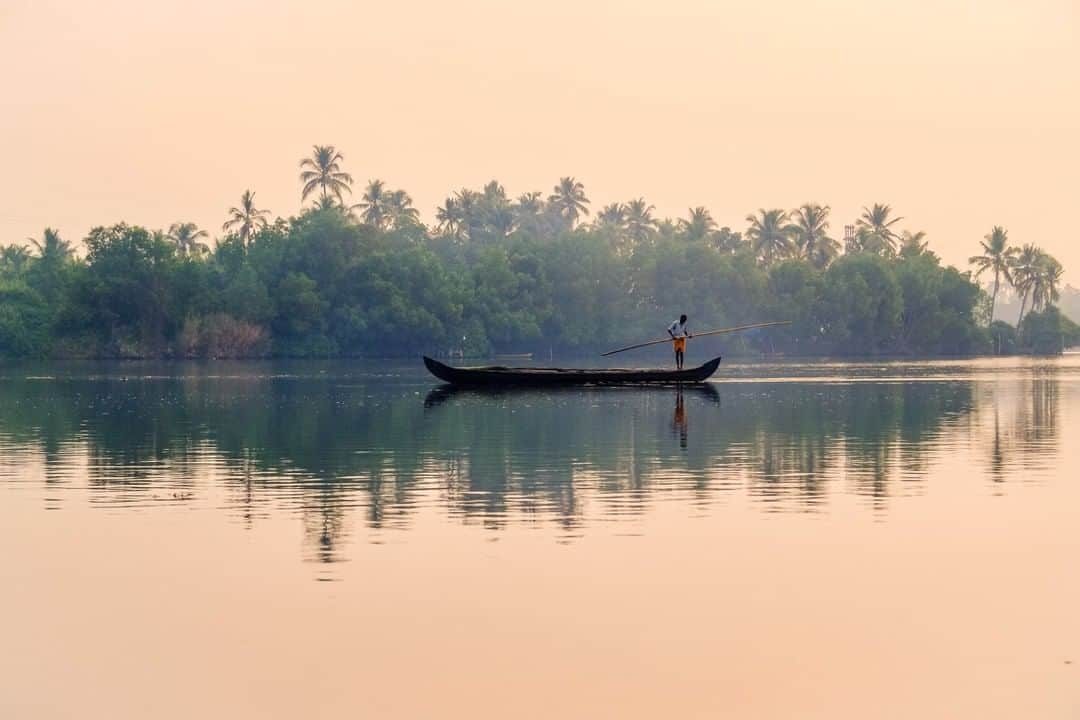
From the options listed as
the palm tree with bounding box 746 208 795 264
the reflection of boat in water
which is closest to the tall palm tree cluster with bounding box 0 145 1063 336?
the palm tree with bounding box 746 208 795 264

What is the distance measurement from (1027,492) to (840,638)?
39.1 ft

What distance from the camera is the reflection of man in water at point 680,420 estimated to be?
120 feet

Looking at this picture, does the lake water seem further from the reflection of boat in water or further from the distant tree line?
the distant tree line

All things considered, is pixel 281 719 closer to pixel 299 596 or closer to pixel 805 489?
pixel 299 596

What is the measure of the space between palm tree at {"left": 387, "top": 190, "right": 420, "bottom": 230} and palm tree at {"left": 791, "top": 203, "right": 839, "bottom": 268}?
43.0 meters

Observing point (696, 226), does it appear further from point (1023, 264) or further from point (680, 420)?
point (680, 420)

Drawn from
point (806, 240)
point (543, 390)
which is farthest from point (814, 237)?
point (543, 390)

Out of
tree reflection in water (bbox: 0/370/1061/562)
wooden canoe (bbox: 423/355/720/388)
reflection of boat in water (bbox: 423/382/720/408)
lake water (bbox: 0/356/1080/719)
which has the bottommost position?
lake water (bbox: 0/356/1080/719)

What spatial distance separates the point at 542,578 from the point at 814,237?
553ft

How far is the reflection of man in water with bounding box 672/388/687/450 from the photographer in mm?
36469

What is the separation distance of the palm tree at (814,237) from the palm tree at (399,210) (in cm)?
4298

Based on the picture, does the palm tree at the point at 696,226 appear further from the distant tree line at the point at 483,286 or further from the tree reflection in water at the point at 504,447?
the tree reflection in water at the point at 504,447

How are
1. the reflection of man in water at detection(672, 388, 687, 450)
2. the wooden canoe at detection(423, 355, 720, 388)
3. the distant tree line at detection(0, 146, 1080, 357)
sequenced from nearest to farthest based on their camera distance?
the reflection of man in water at detection(672, 388, 687, 450) < the wooden canoe at detection(423, 355, 720, 388) < the distant tree line at detection(0, 146, 1080, 357)

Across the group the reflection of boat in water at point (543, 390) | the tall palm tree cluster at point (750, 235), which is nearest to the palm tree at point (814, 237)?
the tall palm tree cluster at point (750, 235)
